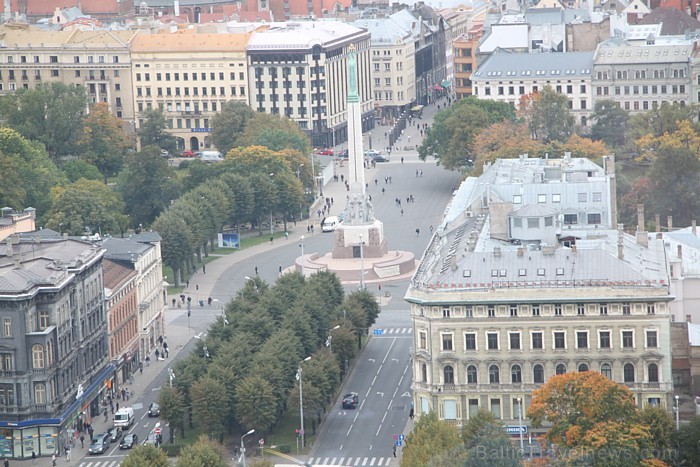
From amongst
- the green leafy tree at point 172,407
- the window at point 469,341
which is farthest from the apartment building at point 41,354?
the window at point 469,341

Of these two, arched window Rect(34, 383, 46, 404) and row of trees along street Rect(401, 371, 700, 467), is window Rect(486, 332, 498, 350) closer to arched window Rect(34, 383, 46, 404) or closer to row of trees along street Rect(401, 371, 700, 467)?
row of trees along street Rect(401, 371, 700, 467)

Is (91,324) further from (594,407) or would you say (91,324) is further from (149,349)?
(594,407)

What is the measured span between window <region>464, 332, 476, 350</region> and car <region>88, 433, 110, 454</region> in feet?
89.1

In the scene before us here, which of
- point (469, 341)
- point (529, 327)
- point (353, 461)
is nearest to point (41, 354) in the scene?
point (353, 461)

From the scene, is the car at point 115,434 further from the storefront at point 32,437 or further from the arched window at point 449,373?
the arched window at point 449,373

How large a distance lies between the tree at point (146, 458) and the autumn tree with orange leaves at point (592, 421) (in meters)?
23.0

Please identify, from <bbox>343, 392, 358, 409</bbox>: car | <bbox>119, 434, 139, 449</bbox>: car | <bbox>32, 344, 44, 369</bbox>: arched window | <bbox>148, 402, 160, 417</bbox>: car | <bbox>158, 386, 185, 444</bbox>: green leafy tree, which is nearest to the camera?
<bbox>32, 344, 44, 369</bbox>: arched window

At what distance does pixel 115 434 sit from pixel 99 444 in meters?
3.13

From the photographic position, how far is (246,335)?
151750 millimetres

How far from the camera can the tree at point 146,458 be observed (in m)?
125

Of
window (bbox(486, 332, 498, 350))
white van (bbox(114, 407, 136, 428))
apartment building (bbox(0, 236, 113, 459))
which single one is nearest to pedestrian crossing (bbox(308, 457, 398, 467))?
window (bbox(486, 332, 498, 350))

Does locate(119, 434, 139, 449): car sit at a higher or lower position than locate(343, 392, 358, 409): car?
lower

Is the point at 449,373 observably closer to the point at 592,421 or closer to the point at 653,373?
the point at 653,373

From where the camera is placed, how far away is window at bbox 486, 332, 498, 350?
135750 millimetres
